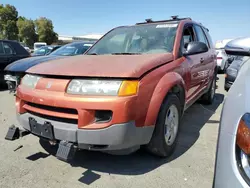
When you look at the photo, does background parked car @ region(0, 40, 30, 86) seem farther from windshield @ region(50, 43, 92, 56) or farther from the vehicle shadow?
the vehicle shadow

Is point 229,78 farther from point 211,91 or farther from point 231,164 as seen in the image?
point 231,164

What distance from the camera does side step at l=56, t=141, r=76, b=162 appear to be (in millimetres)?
2139

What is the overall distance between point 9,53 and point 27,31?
4669 cm

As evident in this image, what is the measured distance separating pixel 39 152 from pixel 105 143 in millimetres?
1255

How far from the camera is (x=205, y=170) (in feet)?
8.52

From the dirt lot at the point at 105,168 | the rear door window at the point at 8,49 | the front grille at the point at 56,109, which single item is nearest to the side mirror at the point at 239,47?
the dirt lot at the point at 105,168

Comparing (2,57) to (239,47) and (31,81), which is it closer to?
(31,81)

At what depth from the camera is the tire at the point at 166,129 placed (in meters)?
2.54

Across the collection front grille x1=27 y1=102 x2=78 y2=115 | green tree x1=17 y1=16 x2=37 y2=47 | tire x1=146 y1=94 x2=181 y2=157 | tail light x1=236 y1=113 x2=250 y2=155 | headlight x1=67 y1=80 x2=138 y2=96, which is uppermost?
green tree x1=17 y1=16 x2=37 y2=47

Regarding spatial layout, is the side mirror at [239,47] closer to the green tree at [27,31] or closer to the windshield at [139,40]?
the windshield at [139,40]

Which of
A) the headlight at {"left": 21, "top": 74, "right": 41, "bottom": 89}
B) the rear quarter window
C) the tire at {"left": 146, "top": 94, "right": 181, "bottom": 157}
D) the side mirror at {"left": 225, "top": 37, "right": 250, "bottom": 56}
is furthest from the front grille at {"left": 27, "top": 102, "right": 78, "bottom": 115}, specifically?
the rear quarter window

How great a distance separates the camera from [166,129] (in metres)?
2.74

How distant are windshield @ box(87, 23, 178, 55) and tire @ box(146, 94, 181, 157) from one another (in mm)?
772

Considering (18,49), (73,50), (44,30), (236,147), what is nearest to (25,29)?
(44,30)
